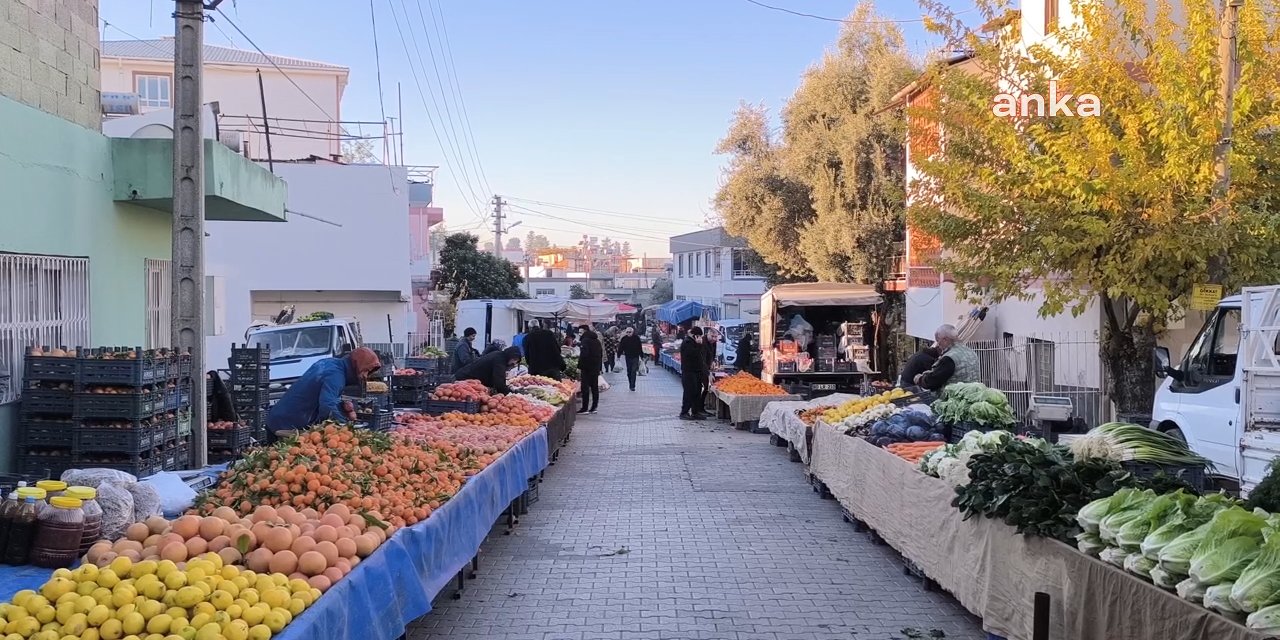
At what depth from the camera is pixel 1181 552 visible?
4371 mm

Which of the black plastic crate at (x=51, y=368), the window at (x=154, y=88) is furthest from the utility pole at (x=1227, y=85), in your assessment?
the window at (x=154, y=88)

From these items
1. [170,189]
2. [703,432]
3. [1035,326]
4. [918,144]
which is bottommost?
[703,432]

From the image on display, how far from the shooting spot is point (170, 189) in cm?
1056

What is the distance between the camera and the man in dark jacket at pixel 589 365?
2293 cm

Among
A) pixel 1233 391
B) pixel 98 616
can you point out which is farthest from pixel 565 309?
pixel 98 616

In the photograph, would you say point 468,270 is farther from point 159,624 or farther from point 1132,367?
point 159,624

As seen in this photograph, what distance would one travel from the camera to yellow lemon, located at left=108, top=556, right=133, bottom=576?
4395 millimetres

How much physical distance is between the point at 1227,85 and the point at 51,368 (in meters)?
11.2

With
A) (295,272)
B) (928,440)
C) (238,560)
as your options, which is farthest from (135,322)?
(295,272)

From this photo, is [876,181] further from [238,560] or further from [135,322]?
[238,560]

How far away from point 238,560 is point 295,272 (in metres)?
29.0

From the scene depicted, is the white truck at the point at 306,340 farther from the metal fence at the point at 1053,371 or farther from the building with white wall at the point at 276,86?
the building with white wall at the point at 276,86

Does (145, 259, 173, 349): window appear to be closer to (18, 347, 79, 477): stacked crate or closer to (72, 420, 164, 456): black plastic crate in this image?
(18, 347, 79, 477): stacked crate

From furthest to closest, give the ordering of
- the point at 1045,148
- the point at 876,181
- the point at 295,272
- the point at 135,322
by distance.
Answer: the point at 295,272 < the point at 876,181 < the point at 1045,148 < the point at 135,322
